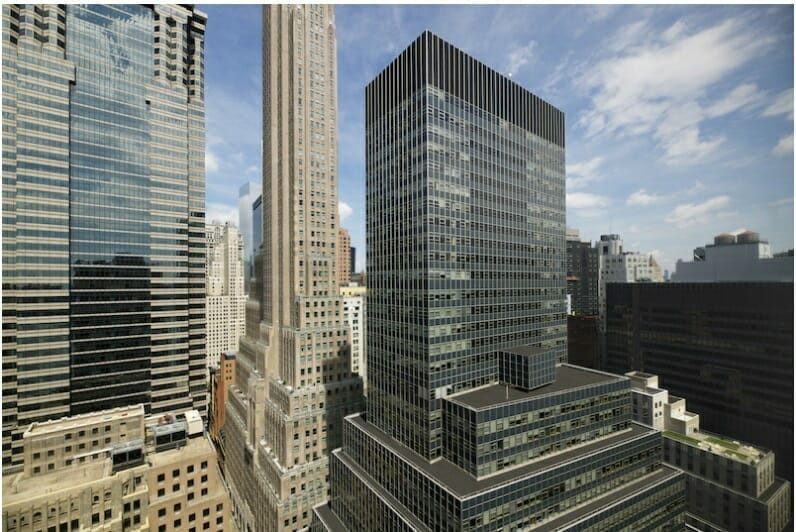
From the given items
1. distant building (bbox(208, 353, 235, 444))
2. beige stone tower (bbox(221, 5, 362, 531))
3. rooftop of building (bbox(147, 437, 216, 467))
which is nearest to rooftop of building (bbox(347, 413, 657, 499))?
beige stone tower (bbox(221, 5, 362, 531))

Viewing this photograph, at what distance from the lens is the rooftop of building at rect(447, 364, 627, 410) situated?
201ft

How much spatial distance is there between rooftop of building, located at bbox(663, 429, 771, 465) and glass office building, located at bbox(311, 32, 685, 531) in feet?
77.1

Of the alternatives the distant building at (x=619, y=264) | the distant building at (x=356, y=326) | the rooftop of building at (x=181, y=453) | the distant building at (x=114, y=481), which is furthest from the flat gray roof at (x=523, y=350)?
the distant building at (x=619, y=264)

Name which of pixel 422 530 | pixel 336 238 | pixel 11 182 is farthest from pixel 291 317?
pixel 11 182

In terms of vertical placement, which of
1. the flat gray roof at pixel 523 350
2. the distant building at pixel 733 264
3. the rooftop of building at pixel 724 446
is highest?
the distant building at pixel 733 264

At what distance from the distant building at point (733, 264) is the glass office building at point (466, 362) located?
139ft

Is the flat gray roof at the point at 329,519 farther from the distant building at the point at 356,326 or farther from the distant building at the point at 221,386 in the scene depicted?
the distant building at the point at 221,386

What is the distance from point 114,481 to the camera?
58.2 meters

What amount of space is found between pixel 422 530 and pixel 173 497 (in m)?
47.1

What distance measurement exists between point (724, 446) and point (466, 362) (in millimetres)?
73812

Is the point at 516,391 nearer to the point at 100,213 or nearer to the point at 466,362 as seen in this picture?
the point at 466,362

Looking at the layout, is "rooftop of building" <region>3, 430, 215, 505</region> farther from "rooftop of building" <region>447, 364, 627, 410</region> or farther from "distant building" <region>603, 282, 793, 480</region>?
"distant building" <region>603, 282, 793, 480</region>

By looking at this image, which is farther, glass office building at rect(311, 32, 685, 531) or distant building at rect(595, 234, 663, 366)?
distant building at rect(595, 234, 663, 366)

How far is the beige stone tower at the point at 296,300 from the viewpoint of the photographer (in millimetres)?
96688
